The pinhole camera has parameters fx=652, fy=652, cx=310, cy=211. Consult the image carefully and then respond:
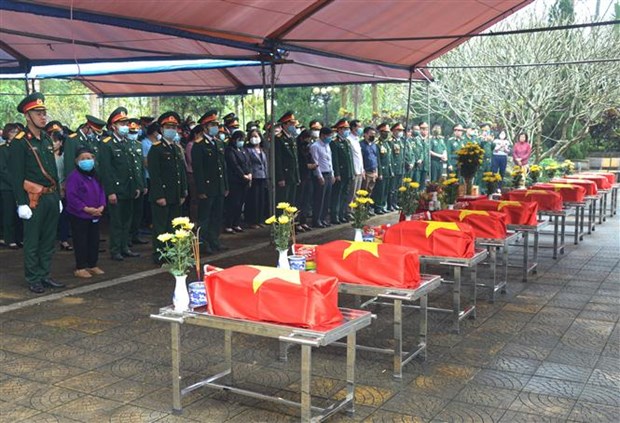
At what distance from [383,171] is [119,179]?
5984mm

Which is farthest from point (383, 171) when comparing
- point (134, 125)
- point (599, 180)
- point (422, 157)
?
point (134, 125)

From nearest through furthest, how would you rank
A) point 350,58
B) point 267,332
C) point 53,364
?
point 267,332, point 53,364, point 350,58

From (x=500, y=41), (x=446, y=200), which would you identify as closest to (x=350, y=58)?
(x=446, y=200)

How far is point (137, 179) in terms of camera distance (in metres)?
7.95

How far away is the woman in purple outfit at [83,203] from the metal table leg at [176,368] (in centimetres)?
356

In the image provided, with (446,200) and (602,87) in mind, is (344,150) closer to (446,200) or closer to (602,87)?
(446,200)

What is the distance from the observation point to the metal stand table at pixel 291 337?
3.02m

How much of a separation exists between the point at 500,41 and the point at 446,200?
13.8m

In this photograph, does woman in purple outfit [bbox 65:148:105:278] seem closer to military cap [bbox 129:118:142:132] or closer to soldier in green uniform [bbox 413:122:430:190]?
military cap [bbox 129:118:142:132]

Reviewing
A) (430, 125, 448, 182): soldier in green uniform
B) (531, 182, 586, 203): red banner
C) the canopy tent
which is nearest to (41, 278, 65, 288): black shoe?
the canopy tent

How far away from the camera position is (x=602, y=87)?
61.2 ft

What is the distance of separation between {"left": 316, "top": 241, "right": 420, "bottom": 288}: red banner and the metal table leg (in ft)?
3.45

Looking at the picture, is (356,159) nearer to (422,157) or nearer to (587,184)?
(422,157)

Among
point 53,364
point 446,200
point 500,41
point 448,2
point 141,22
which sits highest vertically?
point 500,41
